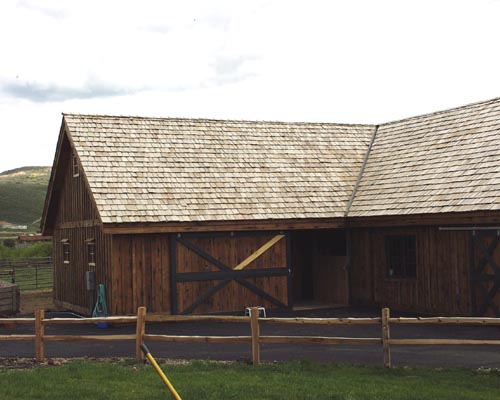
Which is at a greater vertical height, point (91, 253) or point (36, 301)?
point (91, 253)

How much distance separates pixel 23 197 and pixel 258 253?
110 metres

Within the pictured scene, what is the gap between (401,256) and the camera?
20.5 metres

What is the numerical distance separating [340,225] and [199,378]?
11064 millimetres

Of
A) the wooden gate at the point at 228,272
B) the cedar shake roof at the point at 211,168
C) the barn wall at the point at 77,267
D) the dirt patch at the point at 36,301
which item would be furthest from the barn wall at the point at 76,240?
the wooden gate at the point at 228,272

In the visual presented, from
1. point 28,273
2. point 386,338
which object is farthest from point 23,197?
A: point 386,338

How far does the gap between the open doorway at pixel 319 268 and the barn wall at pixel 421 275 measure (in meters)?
0.67

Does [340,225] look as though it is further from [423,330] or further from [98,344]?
[98,344]

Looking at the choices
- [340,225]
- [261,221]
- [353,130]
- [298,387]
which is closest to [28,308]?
[261,221]

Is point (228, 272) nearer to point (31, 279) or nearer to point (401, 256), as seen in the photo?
point (401, 256)

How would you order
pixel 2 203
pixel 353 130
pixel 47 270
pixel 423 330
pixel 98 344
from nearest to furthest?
pixel 98 344
pixel 423 330
pixel 353 130
pixel 47 270
pixel 2 203

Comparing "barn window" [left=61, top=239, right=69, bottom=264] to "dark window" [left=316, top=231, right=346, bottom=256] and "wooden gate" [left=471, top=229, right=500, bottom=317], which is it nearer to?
"dark window" [left=316, top=231, right=346, bottom=256]

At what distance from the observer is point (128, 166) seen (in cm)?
2078

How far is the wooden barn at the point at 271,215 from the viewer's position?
61.7ft

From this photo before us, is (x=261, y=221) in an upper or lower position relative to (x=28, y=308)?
upper
